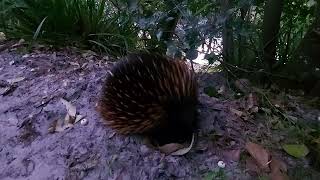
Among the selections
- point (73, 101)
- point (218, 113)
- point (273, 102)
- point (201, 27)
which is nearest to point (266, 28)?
point (273, 102)

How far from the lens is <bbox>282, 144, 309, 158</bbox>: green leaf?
2.58 metres

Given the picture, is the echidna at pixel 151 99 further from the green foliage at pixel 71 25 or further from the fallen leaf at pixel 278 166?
the green foliage at pixel 71 25

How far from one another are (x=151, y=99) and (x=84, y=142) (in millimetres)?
497

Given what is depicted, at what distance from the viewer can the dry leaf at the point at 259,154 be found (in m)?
2.49

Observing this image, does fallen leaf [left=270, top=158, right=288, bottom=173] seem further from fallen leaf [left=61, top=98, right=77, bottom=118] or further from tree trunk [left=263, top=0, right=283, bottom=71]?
tree trunk [left=263, top=0, right=283, bottom=71]

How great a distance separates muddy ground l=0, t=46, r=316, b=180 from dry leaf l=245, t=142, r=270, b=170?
0.05 m

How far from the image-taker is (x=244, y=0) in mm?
2525

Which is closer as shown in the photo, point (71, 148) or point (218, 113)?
point (71, 148)

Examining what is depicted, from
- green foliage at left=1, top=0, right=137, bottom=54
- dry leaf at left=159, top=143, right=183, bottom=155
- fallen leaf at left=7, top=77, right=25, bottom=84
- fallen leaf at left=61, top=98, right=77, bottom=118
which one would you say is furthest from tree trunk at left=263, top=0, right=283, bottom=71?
fallen leaf at left=7, top=77, right=25, bottom=84

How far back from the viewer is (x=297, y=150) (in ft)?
8.53

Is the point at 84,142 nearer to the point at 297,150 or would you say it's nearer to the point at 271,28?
the point at 297,150

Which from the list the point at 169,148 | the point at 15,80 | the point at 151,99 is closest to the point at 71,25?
the point at 15,80

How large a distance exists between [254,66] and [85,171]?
1.88 meters

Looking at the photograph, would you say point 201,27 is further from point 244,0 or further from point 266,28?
point 266,28
